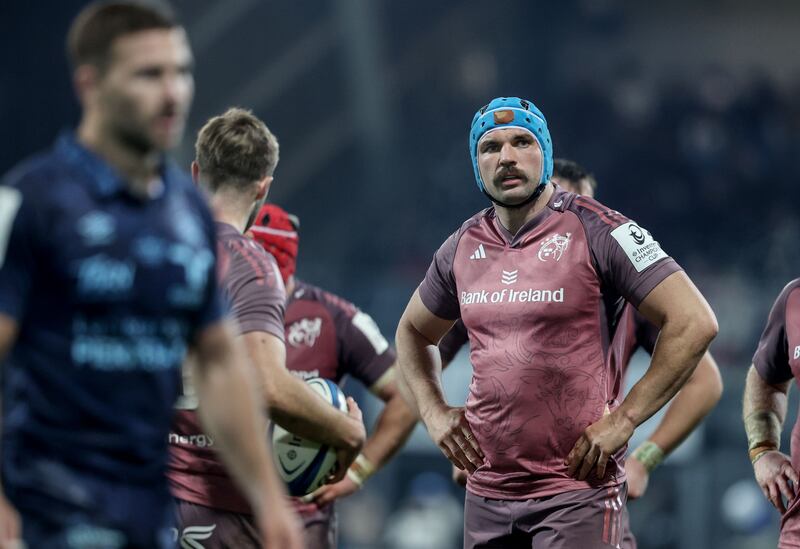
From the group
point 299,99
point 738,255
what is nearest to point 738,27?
point 738,255

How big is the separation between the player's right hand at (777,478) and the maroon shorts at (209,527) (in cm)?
212

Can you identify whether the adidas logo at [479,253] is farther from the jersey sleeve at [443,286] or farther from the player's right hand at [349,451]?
the player's right hand at [349,451]

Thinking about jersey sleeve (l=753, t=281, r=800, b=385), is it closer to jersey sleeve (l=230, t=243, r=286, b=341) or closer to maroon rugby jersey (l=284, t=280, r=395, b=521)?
maroon rugby jersey (l=284, t=280, r=395, b=521)

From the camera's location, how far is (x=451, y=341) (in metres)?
5.50

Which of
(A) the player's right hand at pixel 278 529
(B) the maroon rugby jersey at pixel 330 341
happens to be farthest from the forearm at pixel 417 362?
(A) the player's right hand at pixel 278 529

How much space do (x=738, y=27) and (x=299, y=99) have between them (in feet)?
24.8

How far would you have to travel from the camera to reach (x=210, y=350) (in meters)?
2.99

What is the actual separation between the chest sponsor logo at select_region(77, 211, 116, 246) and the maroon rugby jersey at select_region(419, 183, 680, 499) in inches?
81.1

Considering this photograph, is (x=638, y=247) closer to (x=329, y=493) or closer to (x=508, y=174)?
(x=508, y=174)

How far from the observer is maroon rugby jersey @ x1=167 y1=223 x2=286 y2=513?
162 inches

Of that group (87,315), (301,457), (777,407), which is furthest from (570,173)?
(87,315)

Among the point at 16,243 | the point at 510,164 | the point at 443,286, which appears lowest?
the point at 16,243

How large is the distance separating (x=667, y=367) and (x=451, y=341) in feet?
4.60

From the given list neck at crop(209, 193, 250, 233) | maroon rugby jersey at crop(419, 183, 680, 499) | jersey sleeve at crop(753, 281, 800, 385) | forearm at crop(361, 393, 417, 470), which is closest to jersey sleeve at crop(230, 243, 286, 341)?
neck at crop(209, 193, 250, 233)
